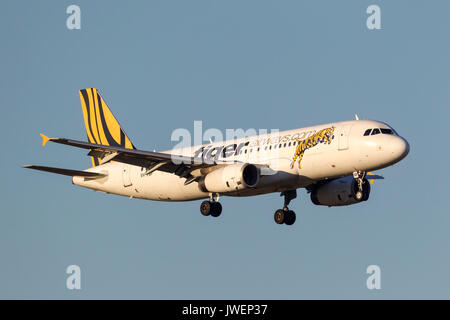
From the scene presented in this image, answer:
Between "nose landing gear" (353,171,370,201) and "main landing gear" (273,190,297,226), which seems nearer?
"nose landing gear" (353,171,370,201)

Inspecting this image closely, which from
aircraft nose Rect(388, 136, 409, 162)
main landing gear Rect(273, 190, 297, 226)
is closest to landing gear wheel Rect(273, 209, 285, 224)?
main landing gear Rect(273, 190, 297, 226)

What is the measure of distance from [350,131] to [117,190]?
1916cm

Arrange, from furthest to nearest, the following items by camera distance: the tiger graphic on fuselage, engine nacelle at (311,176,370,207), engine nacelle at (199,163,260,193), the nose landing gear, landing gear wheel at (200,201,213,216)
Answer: engine nacelle at (311,176,370,207) → landing gear wheel at (200,201,213,216) → engine nacelle at (199,163,260,193) → the nose landing gear → the tiger graphic on fuselage

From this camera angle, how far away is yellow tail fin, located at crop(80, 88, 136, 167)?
7569 cm

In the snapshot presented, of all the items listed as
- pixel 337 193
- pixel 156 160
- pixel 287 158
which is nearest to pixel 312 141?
pixel 287 158

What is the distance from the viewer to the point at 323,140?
197 ft

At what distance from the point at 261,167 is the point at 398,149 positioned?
8870mm

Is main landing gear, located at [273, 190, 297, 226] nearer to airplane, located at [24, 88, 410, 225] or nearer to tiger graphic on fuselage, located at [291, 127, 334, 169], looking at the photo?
airplane, located at [24, 88, 410, 225]

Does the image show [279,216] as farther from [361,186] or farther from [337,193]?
[361,186]

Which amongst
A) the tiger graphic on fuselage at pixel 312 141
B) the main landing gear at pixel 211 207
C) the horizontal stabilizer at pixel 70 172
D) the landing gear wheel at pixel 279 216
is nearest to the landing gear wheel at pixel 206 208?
the main landing gear at pixel 211 207

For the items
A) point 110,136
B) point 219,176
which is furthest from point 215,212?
point 110,136

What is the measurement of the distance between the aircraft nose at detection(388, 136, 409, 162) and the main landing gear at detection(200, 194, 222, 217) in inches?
480

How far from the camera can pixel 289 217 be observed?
6719cm
